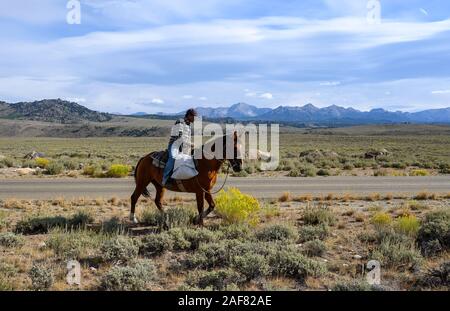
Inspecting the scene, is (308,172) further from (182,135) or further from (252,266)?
(252,266)

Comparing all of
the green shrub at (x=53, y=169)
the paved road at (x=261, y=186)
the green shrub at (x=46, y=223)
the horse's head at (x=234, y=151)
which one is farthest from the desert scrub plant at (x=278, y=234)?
the green shrub at (x=53, y=169)

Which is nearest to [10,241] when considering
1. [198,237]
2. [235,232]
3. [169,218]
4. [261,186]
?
[169,218]

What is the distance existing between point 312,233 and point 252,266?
106 inches

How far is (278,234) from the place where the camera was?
9.88 metres

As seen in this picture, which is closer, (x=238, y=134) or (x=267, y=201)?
(x=238, y=134)

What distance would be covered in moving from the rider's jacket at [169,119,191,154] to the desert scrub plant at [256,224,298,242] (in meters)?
2.65

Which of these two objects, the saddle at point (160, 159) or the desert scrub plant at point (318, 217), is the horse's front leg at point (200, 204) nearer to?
the saddle at point (160, 159)

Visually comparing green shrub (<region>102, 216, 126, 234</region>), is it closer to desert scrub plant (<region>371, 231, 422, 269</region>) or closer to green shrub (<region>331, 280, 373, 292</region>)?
green shrub (<region>331, 280, 373, 292</region>)

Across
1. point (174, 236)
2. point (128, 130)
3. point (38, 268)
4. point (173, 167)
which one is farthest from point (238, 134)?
point (128, 130)

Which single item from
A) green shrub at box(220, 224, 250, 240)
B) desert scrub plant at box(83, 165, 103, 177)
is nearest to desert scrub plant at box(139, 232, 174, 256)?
green shrub at box(220, 224, 250, 240)

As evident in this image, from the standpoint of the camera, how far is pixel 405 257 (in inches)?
337

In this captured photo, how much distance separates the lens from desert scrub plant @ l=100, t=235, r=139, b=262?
28.2 feet

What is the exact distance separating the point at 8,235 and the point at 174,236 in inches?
138

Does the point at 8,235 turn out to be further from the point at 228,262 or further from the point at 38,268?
the point at 228,262
